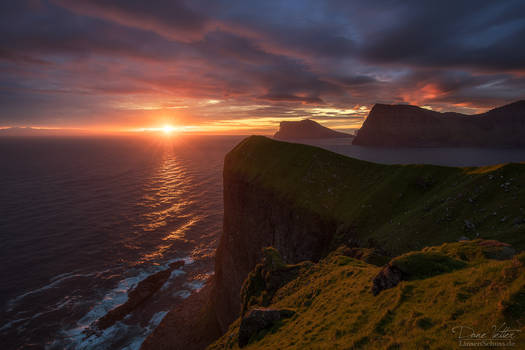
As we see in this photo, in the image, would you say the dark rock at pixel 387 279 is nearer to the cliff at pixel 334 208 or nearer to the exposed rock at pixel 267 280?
the exposed rock at pixel 267 280

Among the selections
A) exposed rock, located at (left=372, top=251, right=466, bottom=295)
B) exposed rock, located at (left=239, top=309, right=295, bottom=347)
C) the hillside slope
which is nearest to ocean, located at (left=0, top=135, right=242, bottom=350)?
the hillside slope

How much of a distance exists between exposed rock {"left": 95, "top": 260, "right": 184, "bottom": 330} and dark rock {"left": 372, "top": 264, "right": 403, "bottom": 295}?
173 ft

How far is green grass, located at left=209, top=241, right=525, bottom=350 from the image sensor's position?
780 cm

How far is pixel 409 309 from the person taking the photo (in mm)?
10125

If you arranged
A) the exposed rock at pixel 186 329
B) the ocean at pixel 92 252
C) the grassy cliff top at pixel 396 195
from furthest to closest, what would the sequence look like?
the ocean at pixel 92 252, the exposed rock at pixel 186 329, the grassy cliff top at pixel 396 195

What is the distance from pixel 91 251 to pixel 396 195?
247 ft

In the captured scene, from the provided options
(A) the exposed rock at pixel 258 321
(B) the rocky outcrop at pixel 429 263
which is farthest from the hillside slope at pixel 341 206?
(A) the exposed rock at pixel 258 321

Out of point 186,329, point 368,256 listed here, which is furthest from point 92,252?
point 368,256

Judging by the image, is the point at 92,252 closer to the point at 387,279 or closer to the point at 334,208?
the point at 334,208

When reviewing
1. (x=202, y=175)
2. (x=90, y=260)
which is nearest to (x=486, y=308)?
(x=90, y=260)

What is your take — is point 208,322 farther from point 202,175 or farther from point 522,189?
point 202,175

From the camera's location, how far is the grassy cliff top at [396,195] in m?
21.7

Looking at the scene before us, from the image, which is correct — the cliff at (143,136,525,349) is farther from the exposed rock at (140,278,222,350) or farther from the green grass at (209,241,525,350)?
the green grass at (209,241,525,350)

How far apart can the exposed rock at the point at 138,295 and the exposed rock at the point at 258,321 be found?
142 ft
